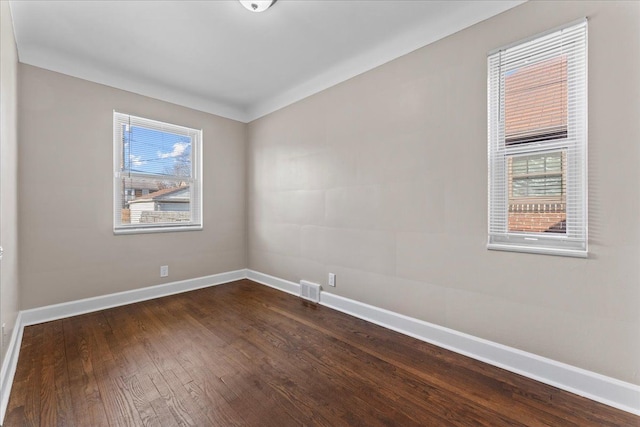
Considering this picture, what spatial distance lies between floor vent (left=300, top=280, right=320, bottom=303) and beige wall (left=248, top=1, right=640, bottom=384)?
13 cm

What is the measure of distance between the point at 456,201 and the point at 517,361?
119 centimetres

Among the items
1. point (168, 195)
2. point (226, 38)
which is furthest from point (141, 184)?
point (226, 38)

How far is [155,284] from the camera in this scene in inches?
137

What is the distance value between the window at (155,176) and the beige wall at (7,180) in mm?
997

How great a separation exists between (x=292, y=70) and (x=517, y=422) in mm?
3507

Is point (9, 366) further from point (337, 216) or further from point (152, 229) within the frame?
point (337, 216)

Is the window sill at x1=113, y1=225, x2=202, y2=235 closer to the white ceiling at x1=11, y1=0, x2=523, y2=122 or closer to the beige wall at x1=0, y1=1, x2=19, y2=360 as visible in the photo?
the beige wall at x1=0, y1=1, x2=19, y2=360

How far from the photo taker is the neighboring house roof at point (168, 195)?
11.3 ft

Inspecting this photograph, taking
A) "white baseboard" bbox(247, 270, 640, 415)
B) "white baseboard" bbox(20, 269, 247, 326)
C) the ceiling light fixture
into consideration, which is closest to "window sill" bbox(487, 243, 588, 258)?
"white baseboard" bbox(247, 270, 640, 415)

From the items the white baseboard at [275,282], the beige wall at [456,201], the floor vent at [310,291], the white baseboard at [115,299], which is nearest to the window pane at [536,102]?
the beige wall at [456,201]

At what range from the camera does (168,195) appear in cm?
368

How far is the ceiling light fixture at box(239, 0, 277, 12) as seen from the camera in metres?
2.03

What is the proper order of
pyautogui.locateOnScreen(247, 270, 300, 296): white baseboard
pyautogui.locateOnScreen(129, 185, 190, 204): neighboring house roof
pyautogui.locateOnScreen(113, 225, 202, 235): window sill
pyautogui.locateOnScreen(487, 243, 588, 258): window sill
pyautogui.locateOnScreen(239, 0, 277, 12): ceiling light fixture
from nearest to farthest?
pyautogui.locateOnScreen(487, 243, 588, 258): window sill < pyautogui.locateOnScreen(239, 0, 277, 12): ceiling light fixture < pyautogui.locateOnScreen(113, 225, 202, 235): window sill < pyautogui.locateOnScreen(129, 185, 190, 204): neighboring house roof < pyautogui.locateOnScreen(247, 270, 300, 296): white baseboard

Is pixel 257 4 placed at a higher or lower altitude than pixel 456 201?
higher
